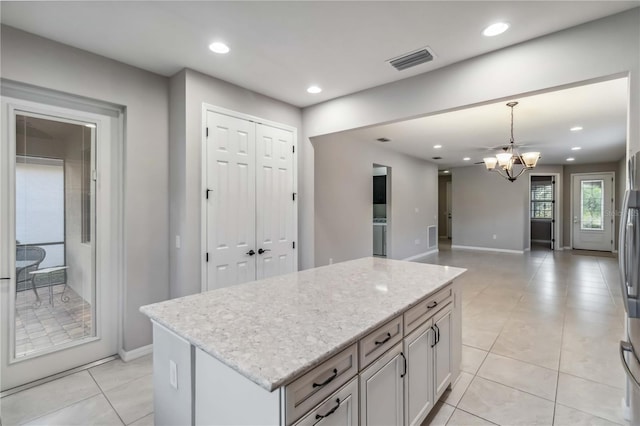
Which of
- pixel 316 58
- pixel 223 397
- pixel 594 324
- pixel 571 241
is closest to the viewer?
pixel 223 397

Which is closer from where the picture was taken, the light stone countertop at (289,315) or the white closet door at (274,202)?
the light stone countertop at (289,315)

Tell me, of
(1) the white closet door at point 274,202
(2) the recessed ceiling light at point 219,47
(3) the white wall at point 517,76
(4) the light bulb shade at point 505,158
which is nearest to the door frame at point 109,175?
(2) the recessed ceiling light at point 219,47

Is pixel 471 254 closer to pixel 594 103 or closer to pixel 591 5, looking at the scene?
pixel 594 103

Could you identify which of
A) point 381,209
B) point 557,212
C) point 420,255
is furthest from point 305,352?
point 557,212

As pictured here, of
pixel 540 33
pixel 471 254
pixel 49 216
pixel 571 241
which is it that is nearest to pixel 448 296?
pixel 540 33

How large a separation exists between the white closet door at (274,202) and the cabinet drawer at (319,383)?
233 cm

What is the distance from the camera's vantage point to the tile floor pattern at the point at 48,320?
2410 millimetres

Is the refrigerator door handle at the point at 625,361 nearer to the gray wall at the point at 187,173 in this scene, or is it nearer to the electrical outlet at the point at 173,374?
the electrical outlet at the point at 173,374

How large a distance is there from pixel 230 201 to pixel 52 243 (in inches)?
59.6

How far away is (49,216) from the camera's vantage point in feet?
8.38

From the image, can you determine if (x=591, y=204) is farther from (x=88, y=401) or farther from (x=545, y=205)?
(x=88, y=401)

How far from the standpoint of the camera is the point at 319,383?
1.10 m

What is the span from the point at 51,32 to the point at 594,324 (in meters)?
5.96

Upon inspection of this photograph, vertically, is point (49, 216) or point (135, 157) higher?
point (135, 157)
